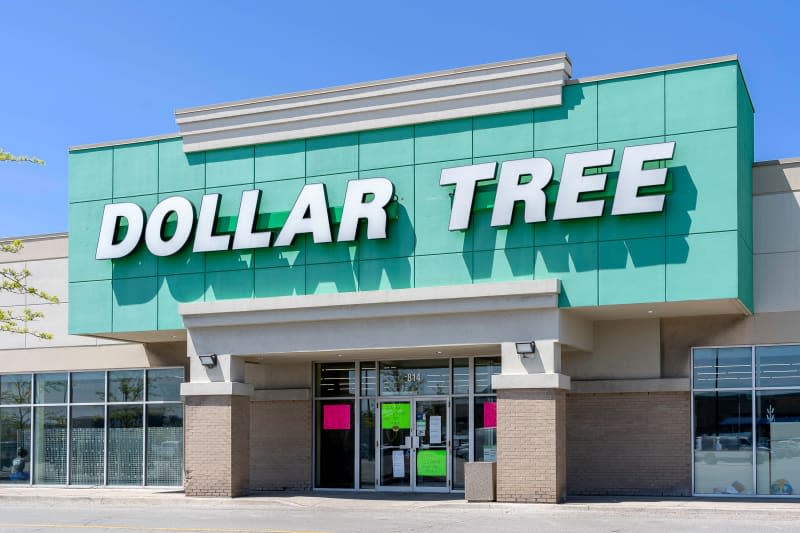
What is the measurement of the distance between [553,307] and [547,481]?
142 inches

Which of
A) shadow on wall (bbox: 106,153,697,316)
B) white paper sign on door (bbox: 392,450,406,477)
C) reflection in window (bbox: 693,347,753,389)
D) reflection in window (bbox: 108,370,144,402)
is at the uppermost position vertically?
shadow on wall (bbox: 106,153,697,316)

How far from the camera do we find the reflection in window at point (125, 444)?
29.7 m

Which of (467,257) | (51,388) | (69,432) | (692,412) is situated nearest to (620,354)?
(692,412)

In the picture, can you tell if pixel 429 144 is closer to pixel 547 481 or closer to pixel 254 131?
pixel 254 131

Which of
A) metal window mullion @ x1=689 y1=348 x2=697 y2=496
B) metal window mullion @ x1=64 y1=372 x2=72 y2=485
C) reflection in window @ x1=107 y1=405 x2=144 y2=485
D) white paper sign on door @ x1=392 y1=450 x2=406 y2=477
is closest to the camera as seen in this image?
metal window mullion @ x1=689 y1=348 x2=697 y2=496

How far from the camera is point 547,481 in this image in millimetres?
22000

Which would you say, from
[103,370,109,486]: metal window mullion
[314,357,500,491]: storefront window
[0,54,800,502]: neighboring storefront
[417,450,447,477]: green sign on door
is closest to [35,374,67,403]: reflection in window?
[103,370,109,486]: metal window mullion

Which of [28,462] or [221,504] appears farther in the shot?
[28,462]

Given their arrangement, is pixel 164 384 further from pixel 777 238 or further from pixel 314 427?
pixel 777 238

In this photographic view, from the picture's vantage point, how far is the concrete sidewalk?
825 inches

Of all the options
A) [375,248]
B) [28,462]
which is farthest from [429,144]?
[28,462]

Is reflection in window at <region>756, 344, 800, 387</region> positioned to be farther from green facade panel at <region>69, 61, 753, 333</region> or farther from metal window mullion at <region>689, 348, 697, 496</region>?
metal window mullion at <region>689, 348, 697, 496</region>

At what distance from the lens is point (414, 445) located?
87.1 ft

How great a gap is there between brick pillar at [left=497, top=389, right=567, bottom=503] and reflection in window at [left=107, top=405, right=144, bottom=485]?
11900 mm
